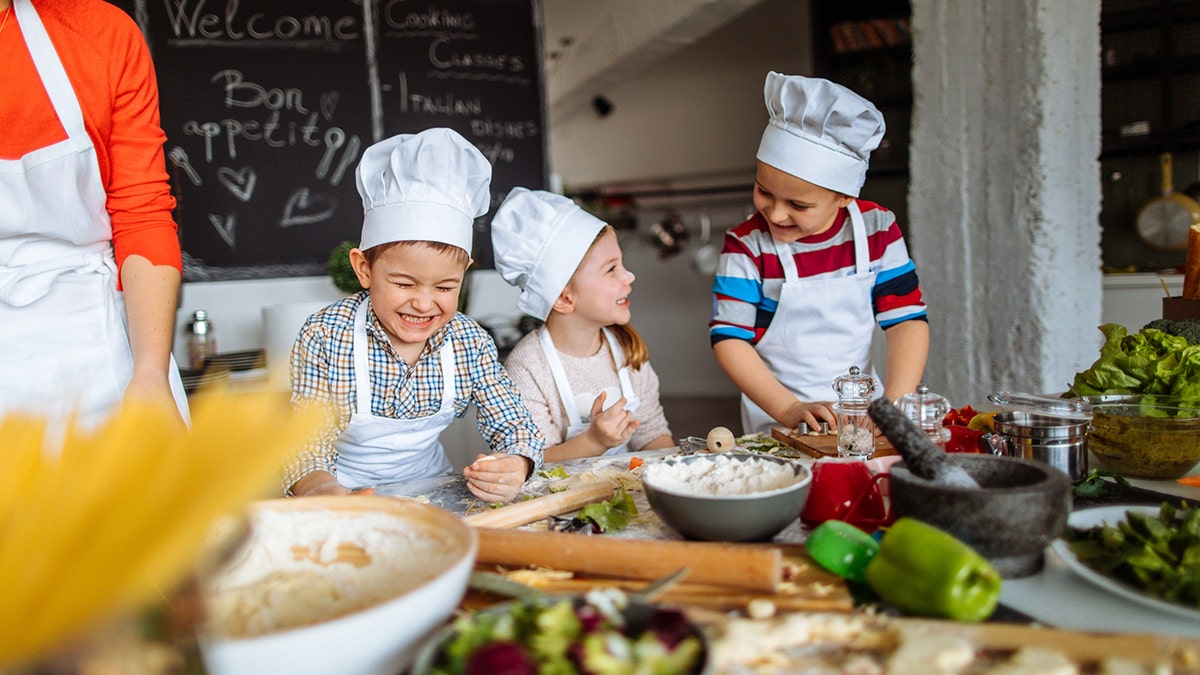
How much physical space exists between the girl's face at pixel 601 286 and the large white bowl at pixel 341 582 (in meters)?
1.41

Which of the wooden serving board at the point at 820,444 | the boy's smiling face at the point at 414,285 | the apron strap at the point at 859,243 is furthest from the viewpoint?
the apron strap at the point at 859,243

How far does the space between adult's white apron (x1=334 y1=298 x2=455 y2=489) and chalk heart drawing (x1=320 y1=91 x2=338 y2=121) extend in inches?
71.9

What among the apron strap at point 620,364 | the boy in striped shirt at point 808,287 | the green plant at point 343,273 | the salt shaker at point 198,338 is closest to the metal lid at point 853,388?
the boy in striped shirt at point 808,287

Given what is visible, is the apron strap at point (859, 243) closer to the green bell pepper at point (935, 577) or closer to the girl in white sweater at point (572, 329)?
the girl in white sweater at point (572, 329)

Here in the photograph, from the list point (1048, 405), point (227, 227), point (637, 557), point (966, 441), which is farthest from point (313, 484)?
point (227, 227)

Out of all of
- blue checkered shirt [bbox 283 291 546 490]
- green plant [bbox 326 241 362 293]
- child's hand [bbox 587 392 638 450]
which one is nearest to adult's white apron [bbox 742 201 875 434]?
child's hand [bbox 587 392 638 450]

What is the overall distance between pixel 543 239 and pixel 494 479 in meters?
0.92

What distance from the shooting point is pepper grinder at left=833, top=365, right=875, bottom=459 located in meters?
1.48

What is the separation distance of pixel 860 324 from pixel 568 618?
76.4 inches

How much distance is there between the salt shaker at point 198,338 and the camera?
3.01m

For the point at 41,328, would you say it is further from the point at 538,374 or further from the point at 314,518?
the point at 538,374

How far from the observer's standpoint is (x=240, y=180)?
3.34 meters

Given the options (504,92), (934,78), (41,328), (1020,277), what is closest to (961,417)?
(41,328)

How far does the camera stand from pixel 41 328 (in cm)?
158
